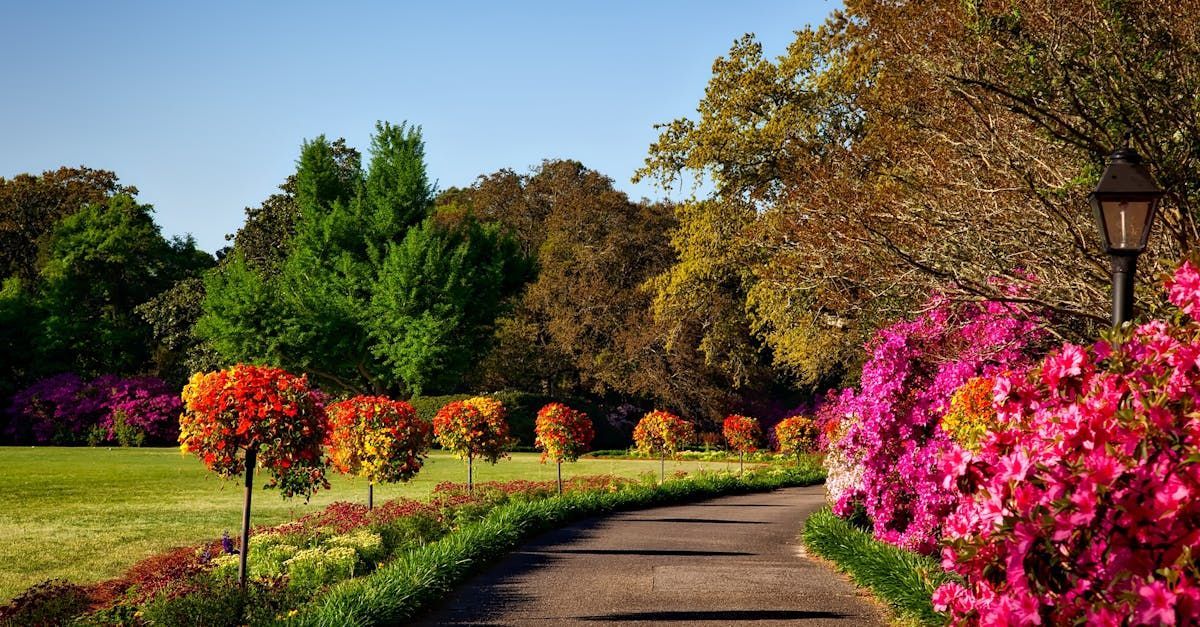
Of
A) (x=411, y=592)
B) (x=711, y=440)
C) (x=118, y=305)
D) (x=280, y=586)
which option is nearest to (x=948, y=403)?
(x=411, y=592)

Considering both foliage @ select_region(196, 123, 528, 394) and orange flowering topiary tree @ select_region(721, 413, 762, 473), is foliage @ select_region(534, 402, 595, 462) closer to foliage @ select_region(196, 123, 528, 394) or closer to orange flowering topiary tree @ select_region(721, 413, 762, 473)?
orange flowering topiary tree @ select_region(721, 413, 762, 473)

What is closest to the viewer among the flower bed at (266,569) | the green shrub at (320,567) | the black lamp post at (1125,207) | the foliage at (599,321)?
the black lamp post at (1125,207)

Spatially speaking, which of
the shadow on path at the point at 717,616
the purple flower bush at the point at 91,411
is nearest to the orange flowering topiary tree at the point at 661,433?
the shadow on path at the point at 717,616

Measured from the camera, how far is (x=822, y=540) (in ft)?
43.7

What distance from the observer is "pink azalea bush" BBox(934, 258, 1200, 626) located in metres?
2.94

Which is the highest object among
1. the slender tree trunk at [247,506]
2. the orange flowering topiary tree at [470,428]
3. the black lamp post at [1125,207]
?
the black lamp post at [1125,207]

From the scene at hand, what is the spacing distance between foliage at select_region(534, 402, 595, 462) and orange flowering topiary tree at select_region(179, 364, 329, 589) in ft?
34.9

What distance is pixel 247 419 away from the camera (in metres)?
10.2

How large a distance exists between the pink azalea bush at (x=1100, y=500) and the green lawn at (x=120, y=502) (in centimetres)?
834

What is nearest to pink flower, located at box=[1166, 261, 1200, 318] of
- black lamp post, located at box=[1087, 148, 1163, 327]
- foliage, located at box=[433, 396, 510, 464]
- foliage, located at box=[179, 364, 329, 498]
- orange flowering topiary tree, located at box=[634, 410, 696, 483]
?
black lamp post, located at box=[1087, 148, 1163, 327]

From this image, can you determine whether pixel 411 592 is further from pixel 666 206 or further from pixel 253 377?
pixel 666 206

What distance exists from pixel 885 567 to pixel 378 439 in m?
8.25

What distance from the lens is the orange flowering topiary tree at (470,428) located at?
1958 centimetres

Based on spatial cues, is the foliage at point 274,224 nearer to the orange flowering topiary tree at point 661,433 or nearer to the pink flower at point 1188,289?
the orange flowering topiary tree at point 661,433
